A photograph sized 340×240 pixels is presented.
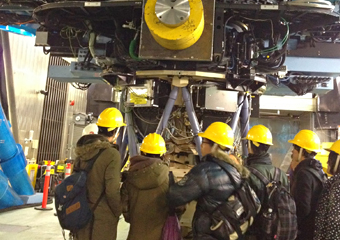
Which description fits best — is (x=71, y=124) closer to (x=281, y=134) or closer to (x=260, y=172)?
(x=281, y=134)

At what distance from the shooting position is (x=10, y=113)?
30.3ft

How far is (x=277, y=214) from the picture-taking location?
8.14 feet

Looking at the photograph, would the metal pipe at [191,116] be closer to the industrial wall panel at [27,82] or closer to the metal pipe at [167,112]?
the metal pipe at [167,112]

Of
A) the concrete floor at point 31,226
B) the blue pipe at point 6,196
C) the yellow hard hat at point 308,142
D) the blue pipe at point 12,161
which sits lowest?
the concrete floor at point 31,226

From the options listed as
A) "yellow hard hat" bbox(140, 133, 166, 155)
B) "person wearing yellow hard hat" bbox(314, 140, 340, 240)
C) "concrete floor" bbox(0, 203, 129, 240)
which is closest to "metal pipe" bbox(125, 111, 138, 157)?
"concrete floor" bbox(0, 203, 129, 240)

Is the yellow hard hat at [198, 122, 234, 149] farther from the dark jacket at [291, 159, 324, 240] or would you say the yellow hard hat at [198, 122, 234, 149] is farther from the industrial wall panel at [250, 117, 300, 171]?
the industrial wall panel at [250, 117, 300, 171]

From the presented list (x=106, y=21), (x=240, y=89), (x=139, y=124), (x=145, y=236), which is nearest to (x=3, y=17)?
(x=106, y=21)

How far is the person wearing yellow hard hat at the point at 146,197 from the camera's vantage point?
262 centimetres

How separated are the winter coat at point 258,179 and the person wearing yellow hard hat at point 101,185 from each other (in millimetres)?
1153

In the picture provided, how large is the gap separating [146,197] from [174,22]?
76.5 inches

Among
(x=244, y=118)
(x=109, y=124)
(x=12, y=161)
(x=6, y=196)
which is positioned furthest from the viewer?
(x=12, y=161)

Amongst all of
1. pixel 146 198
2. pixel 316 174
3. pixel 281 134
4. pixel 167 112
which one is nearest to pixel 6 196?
pixel 167 112

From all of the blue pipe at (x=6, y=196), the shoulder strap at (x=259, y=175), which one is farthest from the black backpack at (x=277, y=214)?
the blue pipe at (x=6, y=196)

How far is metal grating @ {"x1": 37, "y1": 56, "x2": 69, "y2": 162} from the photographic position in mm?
11055
